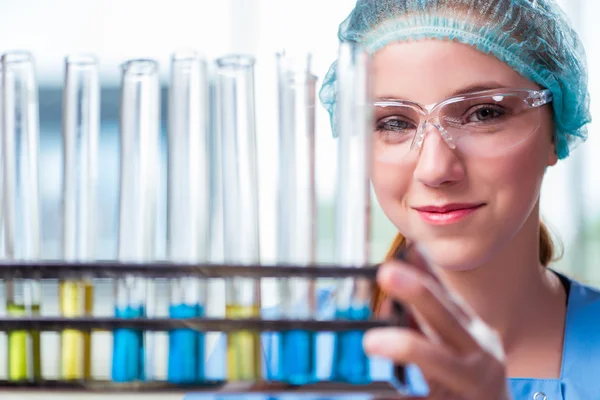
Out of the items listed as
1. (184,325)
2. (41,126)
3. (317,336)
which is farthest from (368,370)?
(41,126)

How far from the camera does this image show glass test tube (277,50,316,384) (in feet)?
2.66

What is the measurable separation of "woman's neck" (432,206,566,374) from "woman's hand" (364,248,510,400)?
61cm

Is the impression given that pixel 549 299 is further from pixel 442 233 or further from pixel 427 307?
pixel 427 307

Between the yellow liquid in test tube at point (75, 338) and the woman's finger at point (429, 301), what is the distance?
35cm

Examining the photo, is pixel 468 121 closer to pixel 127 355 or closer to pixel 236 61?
pixel 236 61

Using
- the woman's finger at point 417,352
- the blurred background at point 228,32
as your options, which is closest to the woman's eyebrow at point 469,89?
the woman's finger at point 417,352

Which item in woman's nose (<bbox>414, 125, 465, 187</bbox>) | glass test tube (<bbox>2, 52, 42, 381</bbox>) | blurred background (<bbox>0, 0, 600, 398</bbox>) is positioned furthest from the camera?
blurred background (<bbox>0, 0, 600, 398</bbox>)

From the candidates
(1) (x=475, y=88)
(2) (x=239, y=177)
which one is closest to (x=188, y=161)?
(2) (x=239, y=177)

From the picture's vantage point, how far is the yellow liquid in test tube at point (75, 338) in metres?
0.77

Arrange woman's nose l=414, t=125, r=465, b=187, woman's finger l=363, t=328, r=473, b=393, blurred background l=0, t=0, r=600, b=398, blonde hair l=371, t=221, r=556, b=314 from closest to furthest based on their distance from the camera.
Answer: woman's finger l=363, t=328, r=473, b=393, woman's nose l=414, t=125, r=465, b=187, blonde hair l=371, t=221, r=556, b=314, blurred background l=0, t=0, r=600, b=398

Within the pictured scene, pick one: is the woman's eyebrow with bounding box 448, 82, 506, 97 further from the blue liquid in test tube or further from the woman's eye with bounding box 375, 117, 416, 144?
the blue liquid in test tube

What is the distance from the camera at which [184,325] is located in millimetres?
754

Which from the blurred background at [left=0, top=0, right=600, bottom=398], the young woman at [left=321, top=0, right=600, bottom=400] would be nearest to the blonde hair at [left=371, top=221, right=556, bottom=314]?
the young woman at [left=321, top=0, right=600, bottom=400]

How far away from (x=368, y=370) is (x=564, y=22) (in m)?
1.00
